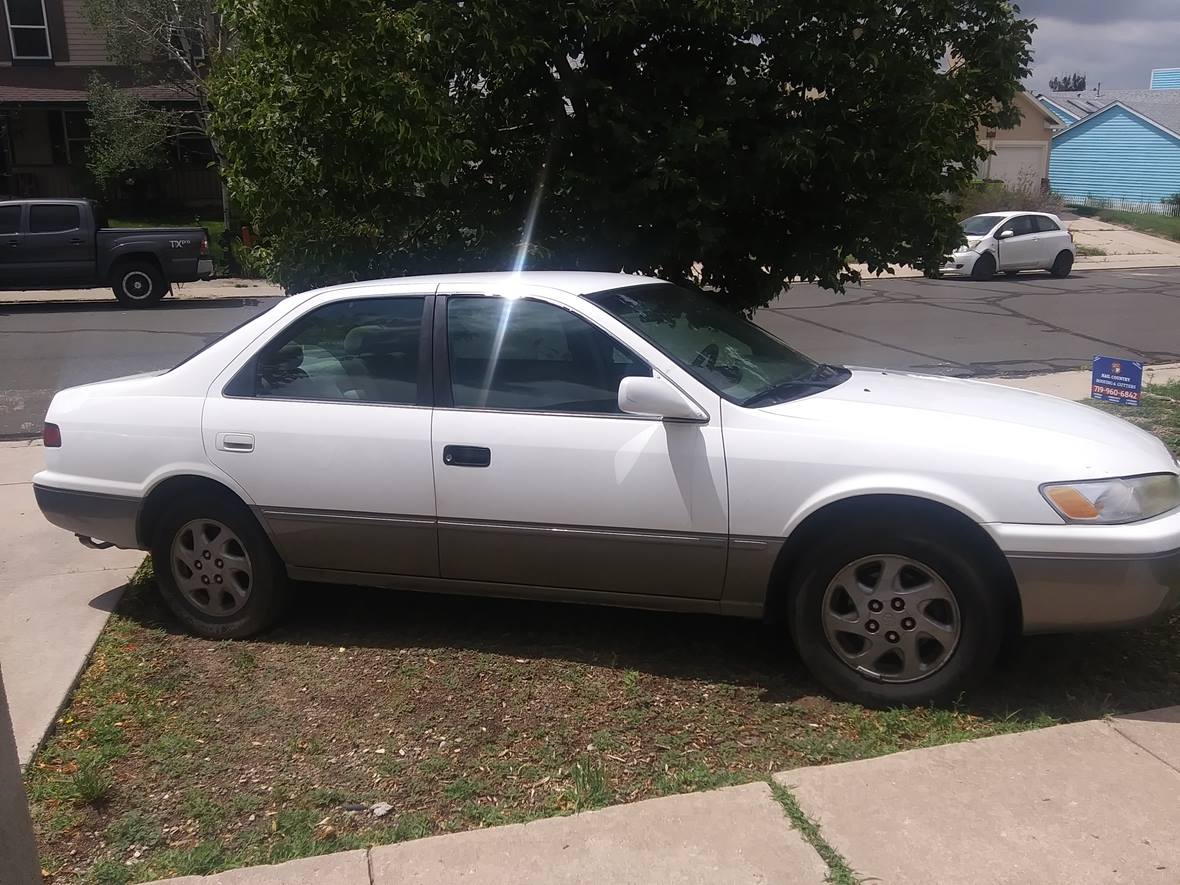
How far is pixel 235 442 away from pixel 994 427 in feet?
9.58

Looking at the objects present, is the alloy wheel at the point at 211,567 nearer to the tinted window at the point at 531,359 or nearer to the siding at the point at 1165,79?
the tinted window at the point at 531,359

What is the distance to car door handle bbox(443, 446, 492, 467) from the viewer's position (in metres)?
4.09

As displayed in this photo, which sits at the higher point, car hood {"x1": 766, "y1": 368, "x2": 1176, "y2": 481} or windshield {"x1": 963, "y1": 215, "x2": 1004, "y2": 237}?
windshield {"x1": 963, "y1": 215, "x2": 1004, "y2": 237}

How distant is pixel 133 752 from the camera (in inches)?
147

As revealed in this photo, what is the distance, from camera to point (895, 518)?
370cm

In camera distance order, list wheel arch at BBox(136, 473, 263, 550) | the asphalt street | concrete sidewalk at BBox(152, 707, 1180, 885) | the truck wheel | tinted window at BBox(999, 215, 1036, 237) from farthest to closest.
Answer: tinted window at BBox(999, 215, 1036, 237) < the truck wheel < the asphalt street < wheel arch at BBox(136, 473, 263, 550) < concrete sidewalk at BBox(152, 707, 1180, 885)

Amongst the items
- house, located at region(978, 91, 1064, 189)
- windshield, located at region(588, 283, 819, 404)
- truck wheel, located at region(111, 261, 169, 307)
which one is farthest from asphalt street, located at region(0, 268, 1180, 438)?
house, located at region(978, 91, 1064, 189)

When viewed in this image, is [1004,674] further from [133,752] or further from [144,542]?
[144,542]

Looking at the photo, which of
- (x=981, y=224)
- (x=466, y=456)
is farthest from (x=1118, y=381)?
(x=981, y=224)

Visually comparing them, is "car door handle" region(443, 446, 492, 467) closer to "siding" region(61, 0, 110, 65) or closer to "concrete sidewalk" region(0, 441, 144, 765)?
"concrete sidewalk" region(0, 441, 144, 765)

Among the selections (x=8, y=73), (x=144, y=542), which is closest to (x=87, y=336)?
(x=144, y=542)

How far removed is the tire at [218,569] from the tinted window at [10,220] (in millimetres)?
16509

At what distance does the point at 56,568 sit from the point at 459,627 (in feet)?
7.91

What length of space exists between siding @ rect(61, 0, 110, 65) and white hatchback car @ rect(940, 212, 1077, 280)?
21008mm
